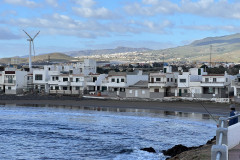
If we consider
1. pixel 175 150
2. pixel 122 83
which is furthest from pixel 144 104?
pixel 175 150

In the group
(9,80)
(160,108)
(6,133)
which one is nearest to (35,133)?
(6,133)

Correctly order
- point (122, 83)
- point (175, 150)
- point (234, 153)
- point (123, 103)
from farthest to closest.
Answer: point (122, 83) → point (123, 103) → point (175, 150) → point (234, 153)

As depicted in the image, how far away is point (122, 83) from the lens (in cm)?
6438

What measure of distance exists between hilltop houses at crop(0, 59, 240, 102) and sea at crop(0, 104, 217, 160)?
34.1 feet

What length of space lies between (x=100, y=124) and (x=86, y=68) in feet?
115

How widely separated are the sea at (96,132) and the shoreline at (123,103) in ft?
8.15

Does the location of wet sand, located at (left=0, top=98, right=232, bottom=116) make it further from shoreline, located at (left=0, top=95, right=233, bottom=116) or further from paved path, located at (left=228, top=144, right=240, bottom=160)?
paved path, located at (left=228, top=144, right=240, bottom=160)

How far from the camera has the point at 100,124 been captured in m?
38.7

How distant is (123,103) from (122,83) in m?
7.62

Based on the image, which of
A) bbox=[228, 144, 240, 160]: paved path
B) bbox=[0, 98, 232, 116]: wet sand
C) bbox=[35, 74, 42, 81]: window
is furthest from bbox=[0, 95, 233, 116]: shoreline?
bbox=[228, 144, 240, 160]: paved path

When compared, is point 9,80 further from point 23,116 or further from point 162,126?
point 162,126

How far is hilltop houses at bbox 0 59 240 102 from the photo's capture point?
5594 cm

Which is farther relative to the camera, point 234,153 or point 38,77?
point 38,77

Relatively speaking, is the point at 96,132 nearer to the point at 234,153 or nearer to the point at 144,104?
the point at 144,104
